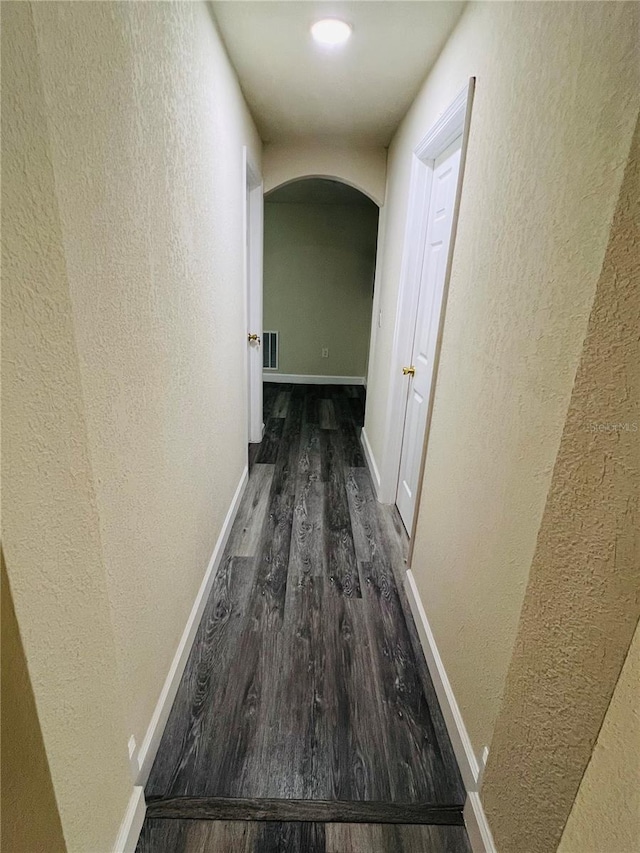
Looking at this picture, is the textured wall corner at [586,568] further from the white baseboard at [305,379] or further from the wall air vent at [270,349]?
the wall air vent at [270,349]

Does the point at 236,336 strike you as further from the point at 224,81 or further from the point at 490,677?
the point at 490,677

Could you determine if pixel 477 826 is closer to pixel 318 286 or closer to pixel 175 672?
pixel 175 672

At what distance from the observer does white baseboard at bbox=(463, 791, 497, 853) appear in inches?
41.1

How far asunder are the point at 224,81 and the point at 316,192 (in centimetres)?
302

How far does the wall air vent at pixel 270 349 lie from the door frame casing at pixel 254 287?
216cm

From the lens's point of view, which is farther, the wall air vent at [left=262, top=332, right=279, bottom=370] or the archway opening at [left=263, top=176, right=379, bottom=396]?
the wall air vent at [left=262, top=332, right=279, bottom=370]

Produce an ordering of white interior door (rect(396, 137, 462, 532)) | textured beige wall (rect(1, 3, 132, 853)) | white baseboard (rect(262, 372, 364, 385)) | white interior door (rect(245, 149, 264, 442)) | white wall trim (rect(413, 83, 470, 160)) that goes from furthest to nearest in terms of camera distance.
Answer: white baseboard (rect(262, 372, 364, 385)), white interior door (rect(245, 149, 264, 442)), white interior door (rect(396, 137, 462, 532)), white wall trim (rect(413, 83, 470, 160)), textured beige wall (rect(1, 3, 132, 853))

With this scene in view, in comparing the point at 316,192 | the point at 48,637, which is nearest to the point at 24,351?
the point at 48,637

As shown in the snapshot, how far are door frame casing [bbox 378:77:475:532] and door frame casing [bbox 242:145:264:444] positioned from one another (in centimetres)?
97

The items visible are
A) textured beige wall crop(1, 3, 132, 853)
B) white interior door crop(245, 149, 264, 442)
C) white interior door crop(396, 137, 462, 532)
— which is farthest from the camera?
white interior door crop(245, 149, 264, 442)

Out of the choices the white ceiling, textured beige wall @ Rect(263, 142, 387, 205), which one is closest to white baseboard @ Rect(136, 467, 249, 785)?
the white ceiling

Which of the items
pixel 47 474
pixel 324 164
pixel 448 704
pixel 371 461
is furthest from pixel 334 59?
pixel 448 704

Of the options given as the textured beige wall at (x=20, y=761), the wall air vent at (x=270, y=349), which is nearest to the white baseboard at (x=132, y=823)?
the textured beige wall at (x=20, y=761)

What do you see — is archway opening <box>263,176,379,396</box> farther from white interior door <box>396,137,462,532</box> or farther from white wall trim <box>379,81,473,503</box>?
white interior door <box>396,137,462,532</box>
